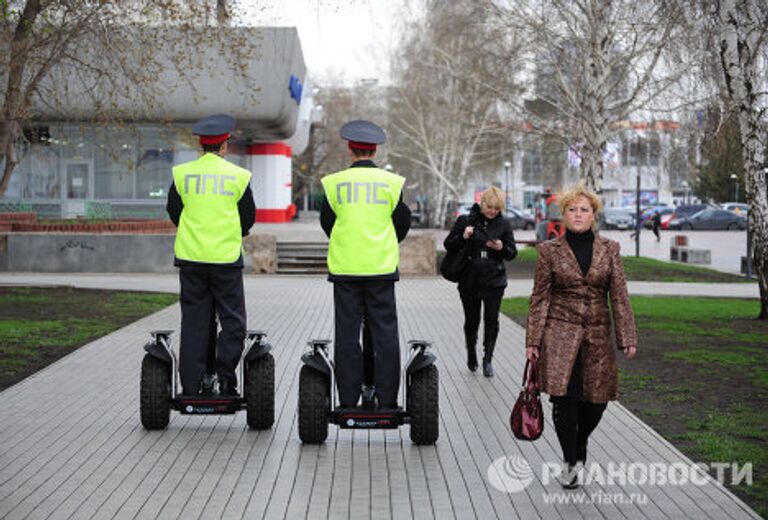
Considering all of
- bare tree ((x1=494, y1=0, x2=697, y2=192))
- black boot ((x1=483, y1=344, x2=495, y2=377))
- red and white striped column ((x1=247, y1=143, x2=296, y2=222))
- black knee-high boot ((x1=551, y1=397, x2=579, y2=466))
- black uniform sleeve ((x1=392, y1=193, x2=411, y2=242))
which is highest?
bare tree ((x1=494, y1=0, x2=697, y2=192))

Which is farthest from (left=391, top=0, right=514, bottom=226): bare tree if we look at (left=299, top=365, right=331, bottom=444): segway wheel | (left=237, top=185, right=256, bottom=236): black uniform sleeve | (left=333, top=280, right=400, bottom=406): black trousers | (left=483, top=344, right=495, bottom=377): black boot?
(left=299, top=365, right=331, bottom=444): segway wheel

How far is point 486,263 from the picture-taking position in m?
12.0

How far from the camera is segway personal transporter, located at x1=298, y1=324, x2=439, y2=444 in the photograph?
803cm

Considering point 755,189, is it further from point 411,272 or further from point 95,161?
point 95,161

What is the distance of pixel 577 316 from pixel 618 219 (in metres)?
69.5

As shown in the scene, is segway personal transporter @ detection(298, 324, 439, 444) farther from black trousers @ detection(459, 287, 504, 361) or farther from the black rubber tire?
black trousers @ detection(459, 287, 504, 361)

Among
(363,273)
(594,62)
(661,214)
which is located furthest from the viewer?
(661,214)

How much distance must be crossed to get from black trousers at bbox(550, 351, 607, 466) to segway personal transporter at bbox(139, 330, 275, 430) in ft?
7.28

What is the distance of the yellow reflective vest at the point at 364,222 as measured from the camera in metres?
8.06

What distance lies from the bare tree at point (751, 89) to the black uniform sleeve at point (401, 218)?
9.20m

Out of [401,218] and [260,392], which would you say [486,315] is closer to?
[260,392]

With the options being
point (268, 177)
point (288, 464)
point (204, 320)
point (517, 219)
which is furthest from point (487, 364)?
point (517, 219)

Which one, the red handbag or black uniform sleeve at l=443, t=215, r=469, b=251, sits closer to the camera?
the red handbag

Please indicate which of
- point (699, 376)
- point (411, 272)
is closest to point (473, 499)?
point (699, 376)
